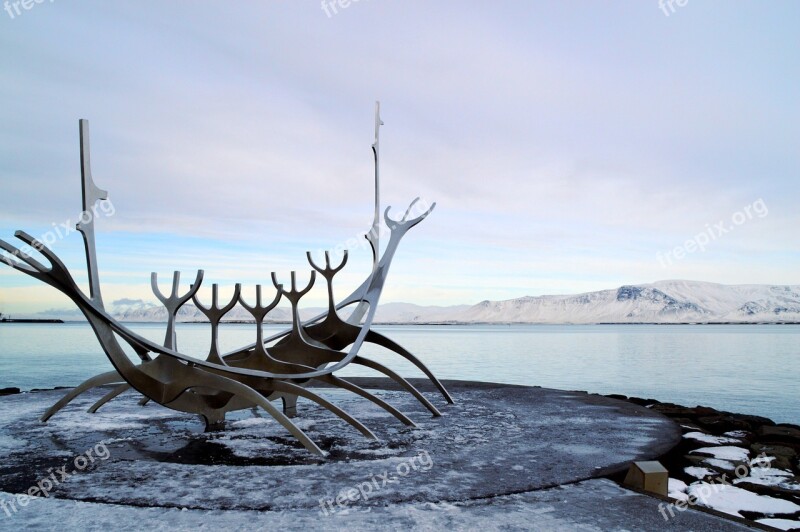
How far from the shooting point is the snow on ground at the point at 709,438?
9.30 m

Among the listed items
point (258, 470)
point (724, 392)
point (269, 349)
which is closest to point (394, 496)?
point (258, 470)

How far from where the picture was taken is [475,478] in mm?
6117

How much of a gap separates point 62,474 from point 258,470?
1775 millimetres

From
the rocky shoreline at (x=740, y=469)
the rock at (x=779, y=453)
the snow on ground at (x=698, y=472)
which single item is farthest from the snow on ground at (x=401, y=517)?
the rock at (x=779, y=453)

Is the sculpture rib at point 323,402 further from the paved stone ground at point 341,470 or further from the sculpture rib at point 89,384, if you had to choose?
the sculpture rib at point 89,384

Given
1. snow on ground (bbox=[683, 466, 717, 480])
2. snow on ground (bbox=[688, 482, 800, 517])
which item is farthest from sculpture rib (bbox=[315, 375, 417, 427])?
snow on ground (bbox=[688, 482, 800, 517])

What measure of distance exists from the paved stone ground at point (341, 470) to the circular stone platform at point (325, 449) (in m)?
0.02

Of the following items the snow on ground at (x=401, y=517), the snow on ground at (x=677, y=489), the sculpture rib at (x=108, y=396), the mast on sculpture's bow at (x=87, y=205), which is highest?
the mast on sculpture's bow at (x=87, y=205)

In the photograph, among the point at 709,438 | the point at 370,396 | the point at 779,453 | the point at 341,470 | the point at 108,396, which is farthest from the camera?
the point at 108,396

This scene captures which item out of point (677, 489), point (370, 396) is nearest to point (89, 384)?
point (370, 396)

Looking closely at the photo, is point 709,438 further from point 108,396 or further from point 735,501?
point 108,396

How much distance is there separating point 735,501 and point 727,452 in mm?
2376

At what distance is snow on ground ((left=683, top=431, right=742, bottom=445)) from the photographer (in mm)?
9305

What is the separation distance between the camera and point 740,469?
25.6 feet
